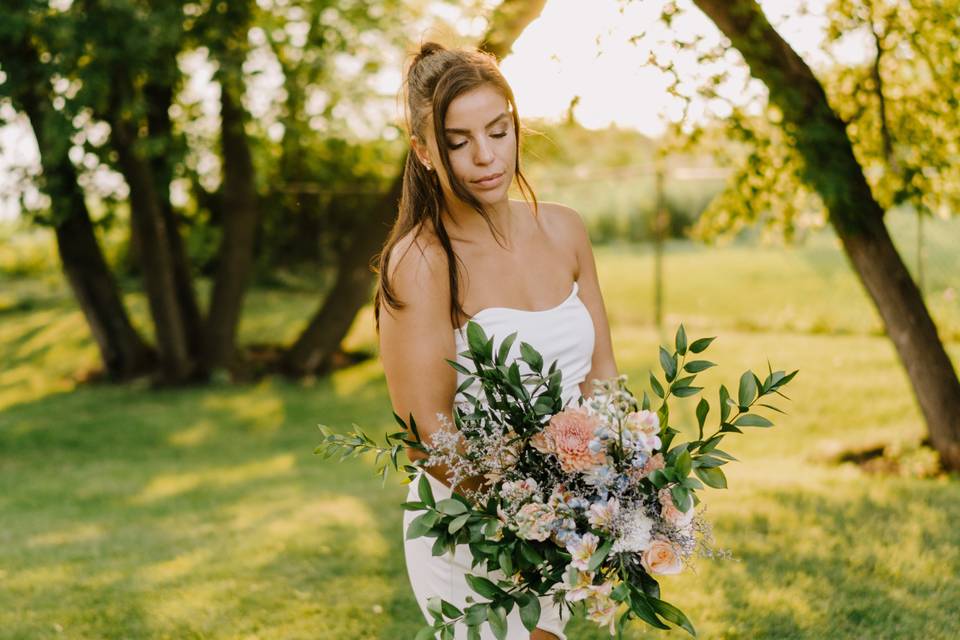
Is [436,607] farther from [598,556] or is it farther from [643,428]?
[643,428]

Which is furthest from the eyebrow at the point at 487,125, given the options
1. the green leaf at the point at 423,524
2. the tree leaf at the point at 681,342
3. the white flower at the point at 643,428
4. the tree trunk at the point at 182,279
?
the tree trunk at the point at 182,279

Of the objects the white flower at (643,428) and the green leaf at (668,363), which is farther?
the green leaf at (668,363)

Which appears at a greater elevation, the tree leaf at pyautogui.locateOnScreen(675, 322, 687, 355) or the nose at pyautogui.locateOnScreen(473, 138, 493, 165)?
the nose at pyautogui.locateOnScreen(473, 138, 493, 165)

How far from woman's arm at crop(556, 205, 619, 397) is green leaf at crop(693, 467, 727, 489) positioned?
0.62 m

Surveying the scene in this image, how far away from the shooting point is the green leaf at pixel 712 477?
2057 millimetres

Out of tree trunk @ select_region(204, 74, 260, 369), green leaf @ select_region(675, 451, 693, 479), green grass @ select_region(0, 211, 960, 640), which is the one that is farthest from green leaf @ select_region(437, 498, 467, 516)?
tree trunk @ select_region(204, 74, 260, 369)

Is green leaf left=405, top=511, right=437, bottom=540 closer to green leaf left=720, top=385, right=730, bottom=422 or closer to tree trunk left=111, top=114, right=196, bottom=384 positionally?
green leaf left=720, top=385, right=730, bottom=422

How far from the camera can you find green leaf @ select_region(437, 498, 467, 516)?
2070mm

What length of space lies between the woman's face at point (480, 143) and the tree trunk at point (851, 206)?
3204 millimetres

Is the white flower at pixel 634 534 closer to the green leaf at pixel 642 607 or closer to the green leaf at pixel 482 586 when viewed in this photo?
the green leaf at pixel 642 607

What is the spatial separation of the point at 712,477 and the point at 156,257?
969cm

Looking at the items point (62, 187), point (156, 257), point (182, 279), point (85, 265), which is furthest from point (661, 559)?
point (182, 279)

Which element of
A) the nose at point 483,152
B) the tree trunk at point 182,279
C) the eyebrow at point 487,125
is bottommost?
the tree trunk at point 182,279

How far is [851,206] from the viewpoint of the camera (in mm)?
5652
